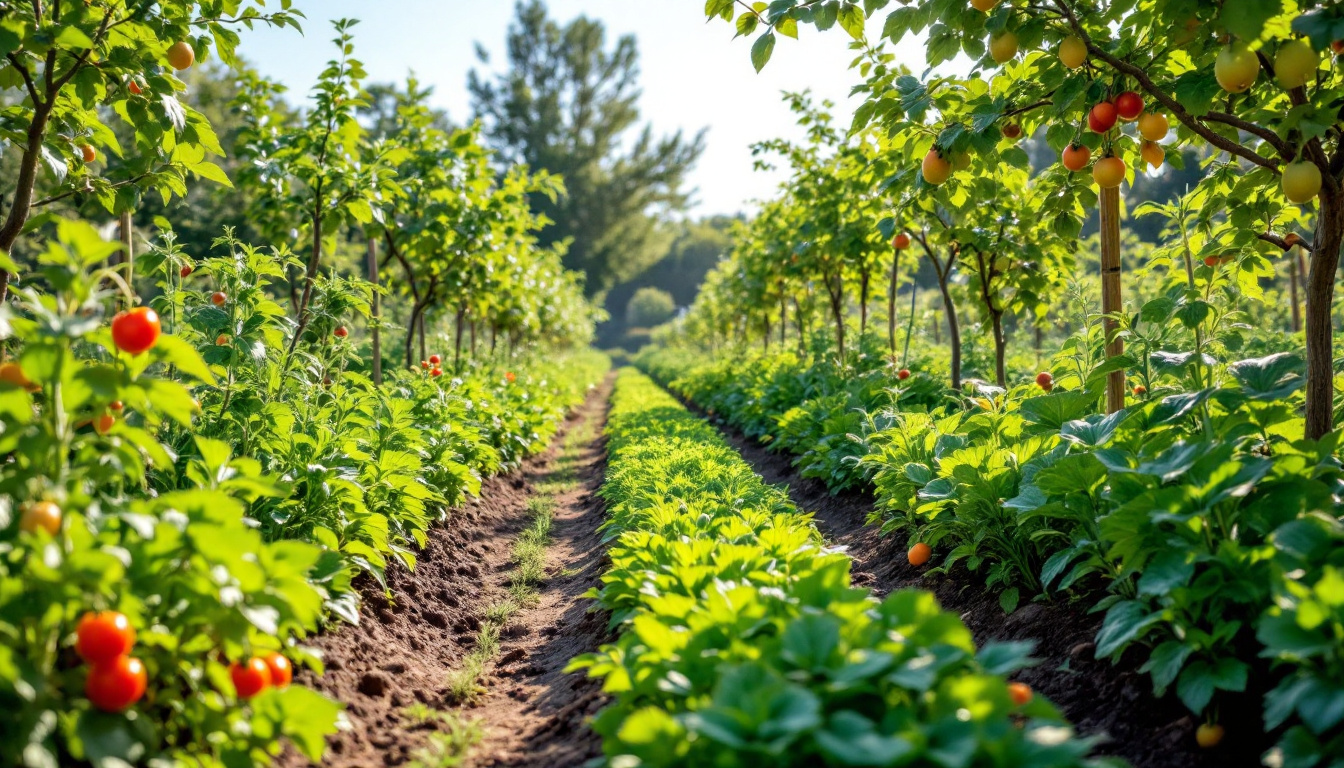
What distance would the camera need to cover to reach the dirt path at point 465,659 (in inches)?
100

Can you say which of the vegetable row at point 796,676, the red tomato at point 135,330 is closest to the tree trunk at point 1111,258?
the vegetable row at point 796,676

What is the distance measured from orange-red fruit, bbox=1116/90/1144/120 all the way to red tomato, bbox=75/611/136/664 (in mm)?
3440

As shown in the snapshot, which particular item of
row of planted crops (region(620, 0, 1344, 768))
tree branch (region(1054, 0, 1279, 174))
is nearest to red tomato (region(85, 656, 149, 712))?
row of planted crops (region(620, 0, 1344, 768))

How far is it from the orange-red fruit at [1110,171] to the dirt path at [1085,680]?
5.64ft

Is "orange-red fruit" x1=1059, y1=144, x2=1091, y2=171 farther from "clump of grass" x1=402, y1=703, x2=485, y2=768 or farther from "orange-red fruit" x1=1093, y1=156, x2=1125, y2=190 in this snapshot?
"clump of grass" x1=402, y1=703, x2=485, y2=768

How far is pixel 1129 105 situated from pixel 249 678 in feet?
11.0

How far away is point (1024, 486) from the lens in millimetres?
2992

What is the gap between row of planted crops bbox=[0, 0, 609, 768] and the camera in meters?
1.70

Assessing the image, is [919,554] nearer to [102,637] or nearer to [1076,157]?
[1076,157]

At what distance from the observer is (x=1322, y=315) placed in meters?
2.75

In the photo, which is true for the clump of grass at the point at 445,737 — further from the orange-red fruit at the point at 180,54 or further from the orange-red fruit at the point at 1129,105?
the orange-red fruit at the point at 1129,105

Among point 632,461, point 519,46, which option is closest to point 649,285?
point 519,46

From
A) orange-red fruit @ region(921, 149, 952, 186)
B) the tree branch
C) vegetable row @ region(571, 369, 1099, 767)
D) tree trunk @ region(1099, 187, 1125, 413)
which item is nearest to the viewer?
vegetable row @ region(571, 369, 1099, 767)

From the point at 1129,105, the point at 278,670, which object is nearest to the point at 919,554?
the point at 1129,105
